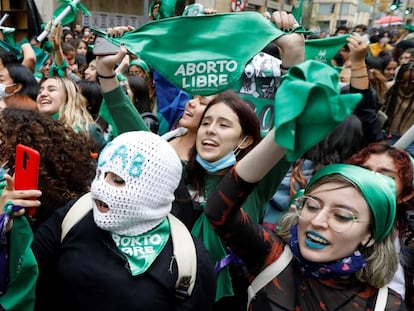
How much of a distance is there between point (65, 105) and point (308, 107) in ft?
8.78

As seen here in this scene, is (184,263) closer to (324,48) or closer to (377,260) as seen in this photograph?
(377,260)

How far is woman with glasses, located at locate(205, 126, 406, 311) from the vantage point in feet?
4.31

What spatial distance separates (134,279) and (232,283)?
2.72 feet

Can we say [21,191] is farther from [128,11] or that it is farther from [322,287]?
[128,11]

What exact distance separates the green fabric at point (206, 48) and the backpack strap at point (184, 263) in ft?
2.33

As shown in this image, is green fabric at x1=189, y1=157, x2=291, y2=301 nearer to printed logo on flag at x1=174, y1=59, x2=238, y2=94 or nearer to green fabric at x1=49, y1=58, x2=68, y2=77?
printed logo on flag at x1=174, y1=59, x2=238, y2=94

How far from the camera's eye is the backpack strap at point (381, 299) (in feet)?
4.38

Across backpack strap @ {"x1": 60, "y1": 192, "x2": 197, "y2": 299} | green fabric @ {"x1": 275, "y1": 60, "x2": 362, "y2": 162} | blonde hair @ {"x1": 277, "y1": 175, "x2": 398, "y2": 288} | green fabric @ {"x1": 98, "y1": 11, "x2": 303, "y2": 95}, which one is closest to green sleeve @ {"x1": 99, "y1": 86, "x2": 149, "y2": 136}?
green fabric @ {"x1": 98, "y1": 11, "x2": 303, "y2": 95}

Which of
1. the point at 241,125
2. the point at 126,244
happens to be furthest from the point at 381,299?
the point at 241,125

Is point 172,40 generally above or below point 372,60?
above

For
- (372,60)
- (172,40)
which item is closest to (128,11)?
(372,60)

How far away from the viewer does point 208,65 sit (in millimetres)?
1839

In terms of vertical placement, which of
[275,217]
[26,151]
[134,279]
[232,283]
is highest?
[26,151]

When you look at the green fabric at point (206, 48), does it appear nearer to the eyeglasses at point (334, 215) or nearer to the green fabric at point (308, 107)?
the eyeglasses at point (334, 215)
